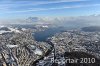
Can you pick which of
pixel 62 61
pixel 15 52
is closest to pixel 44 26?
pixel 15 52

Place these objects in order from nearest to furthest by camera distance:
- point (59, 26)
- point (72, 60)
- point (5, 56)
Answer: point (72, 60)
point (5, 56)
point (59, 26)

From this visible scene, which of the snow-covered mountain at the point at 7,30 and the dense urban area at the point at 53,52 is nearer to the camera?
the dense urban area at the point at 53,52

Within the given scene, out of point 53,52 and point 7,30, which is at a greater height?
point 7,30

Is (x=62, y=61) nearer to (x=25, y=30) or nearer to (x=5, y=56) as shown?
(x=5, y=56)

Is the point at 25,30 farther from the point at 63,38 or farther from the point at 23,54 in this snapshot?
the point at 23,54

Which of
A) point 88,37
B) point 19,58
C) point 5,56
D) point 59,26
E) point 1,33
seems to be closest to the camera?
point 19,58

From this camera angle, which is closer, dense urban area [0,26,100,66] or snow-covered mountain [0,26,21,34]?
dense urban area [0,26,100,66]

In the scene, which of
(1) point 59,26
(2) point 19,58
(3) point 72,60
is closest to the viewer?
(3) point 72,60

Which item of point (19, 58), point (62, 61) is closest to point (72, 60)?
point (62, 61)

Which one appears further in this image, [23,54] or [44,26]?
[44,26]

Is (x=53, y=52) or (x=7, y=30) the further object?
(x=7, y=30)
